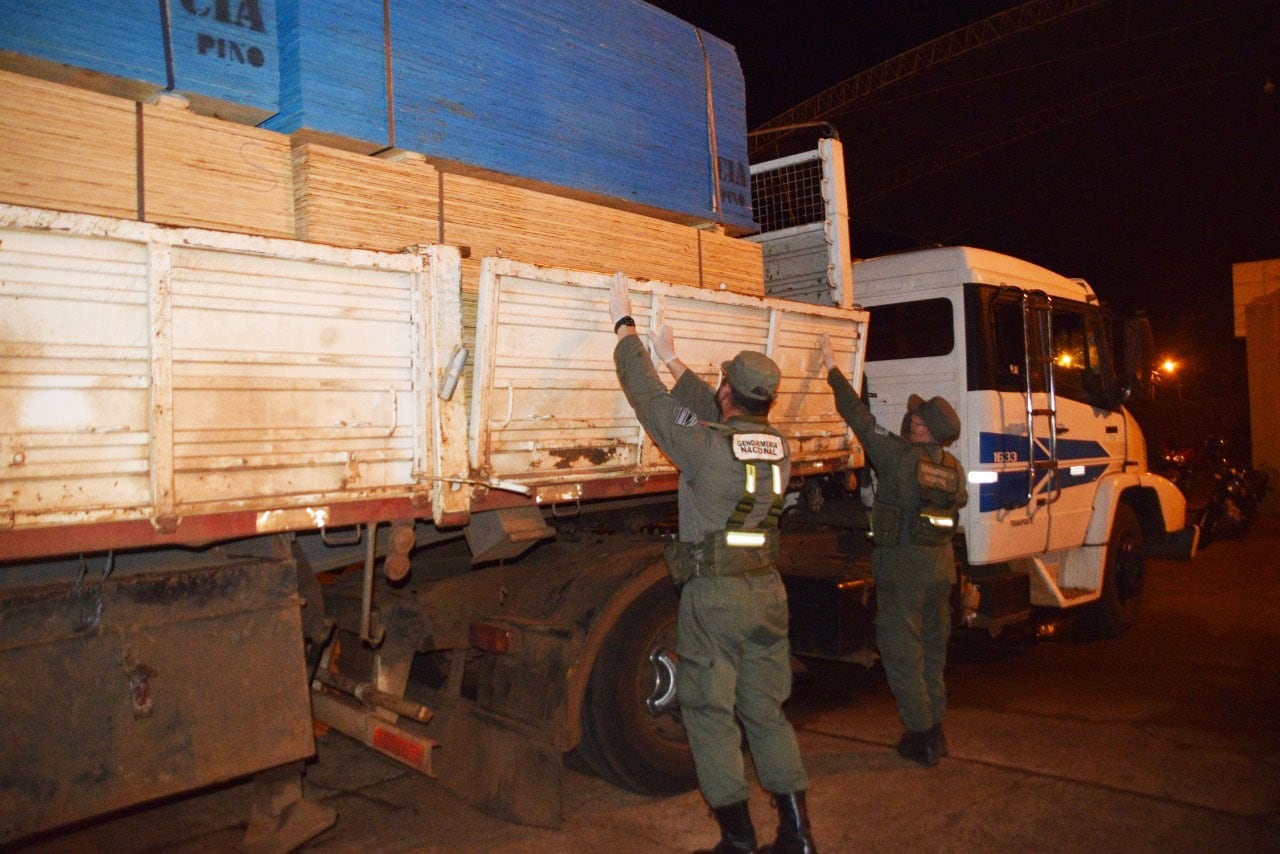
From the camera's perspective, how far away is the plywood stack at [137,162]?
2.65 m

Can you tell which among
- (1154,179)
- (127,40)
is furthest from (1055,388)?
(1154,179)

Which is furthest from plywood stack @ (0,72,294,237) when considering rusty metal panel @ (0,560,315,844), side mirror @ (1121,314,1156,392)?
side mirror @ (1121,314,1156,392)

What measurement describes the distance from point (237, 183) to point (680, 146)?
7.26ft

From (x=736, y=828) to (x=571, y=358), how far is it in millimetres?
1867

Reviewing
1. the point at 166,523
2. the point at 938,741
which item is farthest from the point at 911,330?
the point at 166,523

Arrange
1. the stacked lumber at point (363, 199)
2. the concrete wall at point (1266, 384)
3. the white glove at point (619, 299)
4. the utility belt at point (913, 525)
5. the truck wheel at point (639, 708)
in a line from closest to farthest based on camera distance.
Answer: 1. the stacked lumber at point (363, 199)
2. the white glove at point (619, 299)
3. the truck wheel at point (639, 708)
4. the utility belt at point (913, 525)
5. the concrete wall at point (1266, 384)

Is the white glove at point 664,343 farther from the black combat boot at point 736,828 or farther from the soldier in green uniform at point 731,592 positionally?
the black combat boot at point 736,828

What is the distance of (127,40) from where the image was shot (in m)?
2.94

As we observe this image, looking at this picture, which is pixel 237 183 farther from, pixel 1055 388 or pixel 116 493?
pixel 1055 388

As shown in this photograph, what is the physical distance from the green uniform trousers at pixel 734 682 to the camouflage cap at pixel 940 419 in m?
1.61

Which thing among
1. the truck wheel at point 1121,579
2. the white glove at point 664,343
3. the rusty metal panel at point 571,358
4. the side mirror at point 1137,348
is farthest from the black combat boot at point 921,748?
the side mirror at point 1137,348

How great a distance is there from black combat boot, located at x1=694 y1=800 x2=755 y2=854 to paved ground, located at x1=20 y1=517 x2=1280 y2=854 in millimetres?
338

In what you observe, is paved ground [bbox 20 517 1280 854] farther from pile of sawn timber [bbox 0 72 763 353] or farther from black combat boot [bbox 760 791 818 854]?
pile of sawn timber [bbox 0 72 763 353]

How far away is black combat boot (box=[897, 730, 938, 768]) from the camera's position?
4.46m
